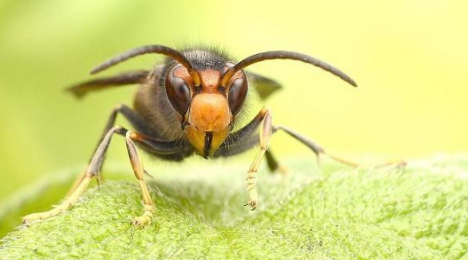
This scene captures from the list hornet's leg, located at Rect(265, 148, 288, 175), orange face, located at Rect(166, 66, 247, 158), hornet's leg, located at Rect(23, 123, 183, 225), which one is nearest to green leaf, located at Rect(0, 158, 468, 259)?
hornet's leg, located at Rect(23, 123, 183, 225)

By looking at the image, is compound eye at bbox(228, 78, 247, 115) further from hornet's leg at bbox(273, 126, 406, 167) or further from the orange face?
hornet's leg at bbox(273, 126, 406, 167)

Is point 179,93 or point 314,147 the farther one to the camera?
point 314,147

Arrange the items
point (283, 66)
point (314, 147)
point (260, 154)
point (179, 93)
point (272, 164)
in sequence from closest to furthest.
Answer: point (179, 93), point (260, 154), point (314, 147), point (272, 164), point (283, 66)

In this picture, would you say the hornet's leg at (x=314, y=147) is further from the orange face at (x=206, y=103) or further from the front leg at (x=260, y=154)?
the orange face at (x=206, y=103)

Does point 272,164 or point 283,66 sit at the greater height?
point 283,66

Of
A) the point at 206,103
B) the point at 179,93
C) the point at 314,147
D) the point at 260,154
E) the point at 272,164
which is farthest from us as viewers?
the point at 272,164

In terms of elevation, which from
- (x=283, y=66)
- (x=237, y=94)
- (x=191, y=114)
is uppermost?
(x=283, y=66)

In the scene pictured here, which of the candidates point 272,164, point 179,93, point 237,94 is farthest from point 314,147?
point 179,93

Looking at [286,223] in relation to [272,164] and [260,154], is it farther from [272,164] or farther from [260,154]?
[272,164]
